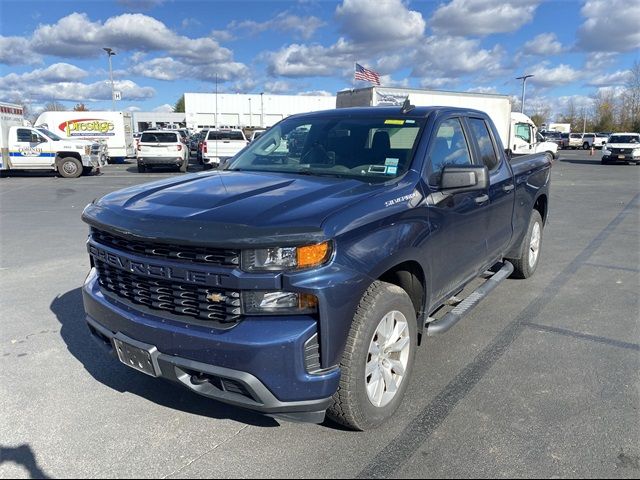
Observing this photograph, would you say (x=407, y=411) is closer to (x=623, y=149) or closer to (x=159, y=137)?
(x=159, y=137)

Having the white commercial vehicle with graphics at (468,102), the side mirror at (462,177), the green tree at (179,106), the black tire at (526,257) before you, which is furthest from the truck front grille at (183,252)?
the green tree at (179,106)

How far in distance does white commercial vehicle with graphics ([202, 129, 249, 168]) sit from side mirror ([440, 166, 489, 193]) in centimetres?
1876

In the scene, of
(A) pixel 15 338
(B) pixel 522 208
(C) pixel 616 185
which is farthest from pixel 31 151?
(C) pixel 616 185

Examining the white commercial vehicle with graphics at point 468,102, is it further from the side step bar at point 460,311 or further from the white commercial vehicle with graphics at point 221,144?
the side step bar at point 460,311

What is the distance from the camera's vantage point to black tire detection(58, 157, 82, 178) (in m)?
20.0

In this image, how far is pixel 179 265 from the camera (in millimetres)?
2557

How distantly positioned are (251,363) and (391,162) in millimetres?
1775

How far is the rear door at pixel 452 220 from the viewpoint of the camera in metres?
3.41

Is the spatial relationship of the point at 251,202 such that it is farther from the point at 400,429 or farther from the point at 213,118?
the point at 213,118

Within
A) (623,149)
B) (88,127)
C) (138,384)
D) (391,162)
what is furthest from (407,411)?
(623,149)

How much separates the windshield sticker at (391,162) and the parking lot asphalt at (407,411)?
4.99 ft

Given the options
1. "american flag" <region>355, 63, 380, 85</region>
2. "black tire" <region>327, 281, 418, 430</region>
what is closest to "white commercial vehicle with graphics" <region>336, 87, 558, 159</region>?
"american flag" <region>355, 63, 380, 85</region>

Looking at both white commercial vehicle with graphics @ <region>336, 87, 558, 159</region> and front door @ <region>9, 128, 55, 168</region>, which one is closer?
white commercial vehicle with graphics @ <region>336, 87, 558, 159</region>

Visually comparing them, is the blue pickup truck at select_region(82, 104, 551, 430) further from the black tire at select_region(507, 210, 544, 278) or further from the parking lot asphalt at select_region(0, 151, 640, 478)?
the black tire at select_region(507, 210, 544, 278)
